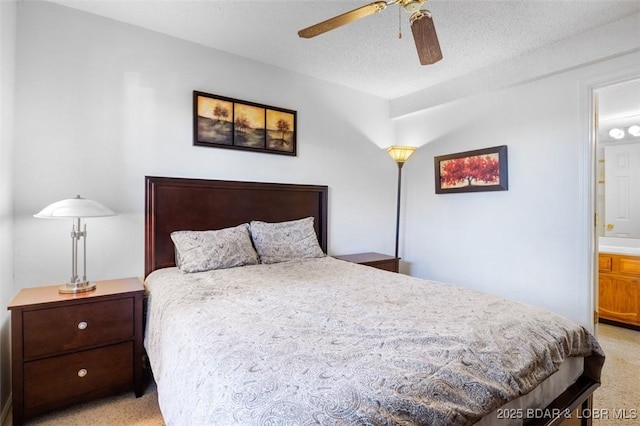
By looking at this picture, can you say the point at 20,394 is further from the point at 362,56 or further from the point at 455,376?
the point at 362,56

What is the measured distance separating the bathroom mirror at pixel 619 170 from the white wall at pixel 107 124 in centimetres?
380

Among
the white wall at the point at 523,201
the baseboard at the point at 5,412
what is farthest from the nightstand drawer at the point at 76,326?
the white wall at the point at 523,201

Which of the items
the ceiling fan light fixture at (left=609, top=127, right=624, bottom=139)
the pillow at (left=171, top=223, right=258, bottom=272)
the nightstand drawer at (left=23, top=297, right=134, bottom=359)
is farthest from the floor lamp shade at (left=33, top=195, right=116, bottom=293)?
the ceiling fan light fixture at (left=609, top=127, right=624, bottom=139)

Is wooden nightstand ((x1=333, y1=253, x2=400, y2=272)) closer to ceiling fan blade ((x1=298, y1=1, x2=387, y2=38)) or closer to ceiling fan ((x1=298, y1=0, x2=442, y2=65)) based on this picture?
ceiling fan ((x1=298, y1=0, x2=442, y2=65))

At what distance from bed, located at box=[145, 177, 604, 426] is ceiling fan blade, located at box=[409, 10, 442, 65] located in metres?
1.35

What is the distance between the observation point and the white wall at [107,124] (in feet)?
6.97

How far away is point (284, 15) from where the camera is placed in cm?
230

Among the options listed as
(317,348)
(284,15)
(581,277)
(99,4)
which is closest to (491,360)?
(317,348)

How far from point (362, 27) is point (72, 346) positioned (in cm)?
291

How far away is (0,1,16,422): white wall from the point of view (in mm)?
1824

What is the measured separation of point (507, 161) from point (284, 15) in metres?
2.40

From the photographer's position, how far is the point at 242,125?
2.93 metres

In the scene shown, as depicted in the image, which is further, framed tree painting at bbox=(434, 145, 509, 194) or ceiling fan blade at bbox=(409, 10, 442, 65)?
framed tree painting at bbox=(434, 145, 509, 194)

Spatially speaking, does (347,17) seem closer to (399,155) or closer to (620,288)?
(399,155)
